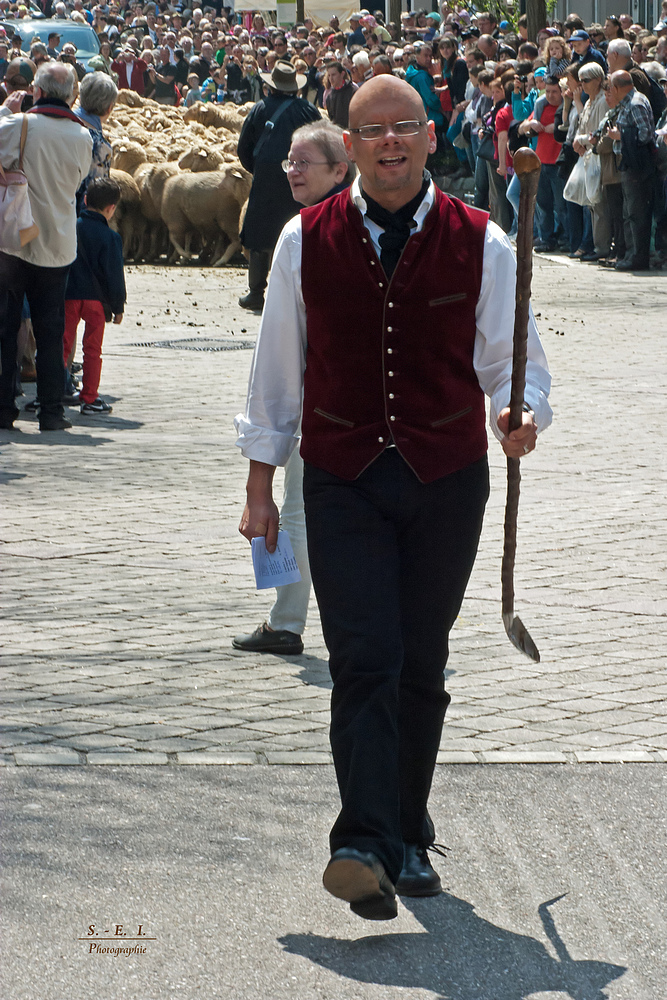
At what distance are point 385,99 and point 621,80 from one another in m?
13.6

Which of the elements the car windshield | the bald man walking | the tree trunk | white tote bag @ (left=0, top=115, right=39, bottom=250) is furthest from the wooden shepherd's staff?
the car windshield

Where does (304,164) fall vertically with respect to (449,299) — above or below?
above

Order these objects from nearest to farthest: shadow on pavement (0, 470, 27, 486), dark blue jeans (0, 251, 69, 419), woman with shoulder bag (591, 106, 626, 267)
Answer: shadow on pavement (0, 470, 27, 486)
dark blue jeans (0, 251, 69, 419)
woman with shoulder bag (591, 106, 626, 267)

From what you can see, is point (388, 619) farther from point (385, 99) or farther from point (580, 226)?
point (580, 226)

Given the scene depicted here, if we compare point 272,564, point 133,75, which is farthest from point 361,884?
point 133,75

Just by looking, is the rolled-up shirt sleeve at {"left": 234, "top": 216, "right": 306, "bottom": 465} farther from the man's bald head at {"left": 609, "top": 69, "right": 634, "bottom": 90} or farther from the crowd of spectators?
the man's bald head at {"left": 609, "top": 69, "right": 634, "bottom": 90}

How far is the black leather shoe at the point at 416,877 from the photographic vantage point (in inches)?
148

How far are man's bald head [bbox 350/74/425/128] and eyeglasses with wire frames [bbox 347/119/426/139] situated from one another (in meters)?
0.01

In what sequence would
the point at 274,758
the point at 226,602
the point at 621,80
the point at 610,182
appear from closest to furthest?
the point at 274,758
the point at 226,602
the point at 621,80
the point at 610,182

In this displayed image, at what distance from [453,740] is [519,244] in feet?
6.30

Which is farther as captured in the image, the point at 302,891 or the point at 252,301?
the point at 252,301

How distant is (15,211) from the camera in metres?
9.20

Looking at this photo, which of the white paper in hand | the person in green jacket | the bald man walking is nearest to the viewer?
the bald man walking

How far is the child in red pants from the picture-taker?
10055 mm
